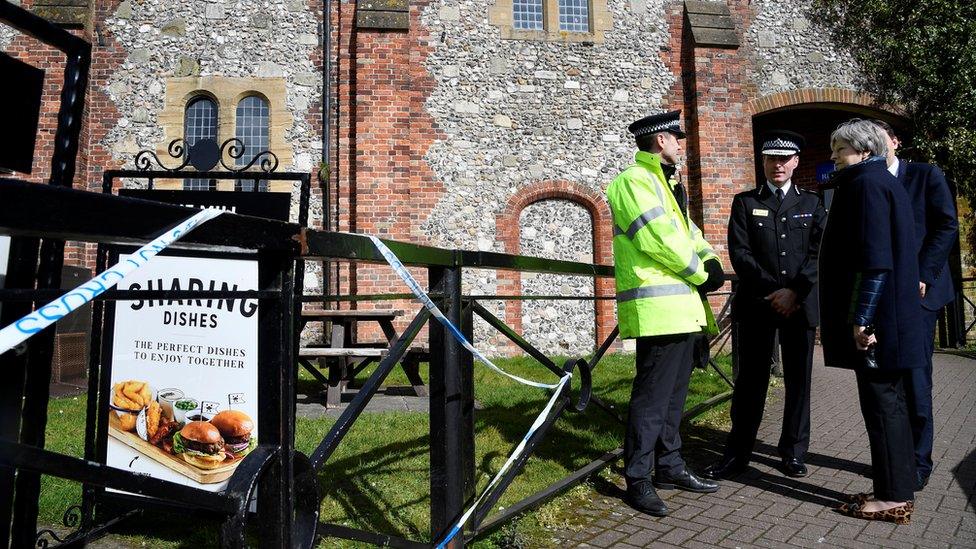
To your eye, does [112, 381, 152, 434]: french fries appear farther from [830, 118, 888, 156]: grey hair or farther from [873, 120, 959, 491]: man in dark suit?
[873, 120, 959, 491]: man in dark suit

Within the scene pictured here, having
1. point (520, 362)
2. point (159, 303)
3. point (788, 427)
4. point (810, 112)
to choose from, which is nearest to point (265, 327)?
point (159, 303)

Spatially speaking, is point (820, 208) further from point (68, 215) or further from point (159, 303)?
point (68, 215)

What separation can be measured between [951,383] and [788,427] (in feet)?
14.3

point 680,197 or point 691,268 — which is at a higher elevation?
point 680,197

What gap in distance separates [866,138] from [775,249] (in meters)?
0.90

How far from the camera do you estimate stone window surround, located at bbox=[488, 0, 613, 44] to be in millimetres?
10125

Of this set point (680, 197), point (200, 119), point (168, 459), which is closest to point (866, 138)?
point (680, 197)

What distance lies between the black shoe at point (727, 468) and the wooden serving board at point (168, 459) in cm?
265

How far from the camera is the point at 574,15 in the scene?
10.5 m

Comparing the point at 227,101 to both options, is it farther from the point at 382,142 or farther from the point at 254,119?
the point at 382,142

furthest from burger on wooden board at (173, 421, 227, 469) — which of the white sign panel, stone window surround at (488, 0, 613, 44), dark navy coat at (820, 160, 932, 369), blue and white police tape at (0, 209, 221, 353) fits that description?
stone window surround at (488, 0, 613, 44)

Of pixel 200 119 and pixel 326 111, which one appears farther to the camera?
pixel 200 119

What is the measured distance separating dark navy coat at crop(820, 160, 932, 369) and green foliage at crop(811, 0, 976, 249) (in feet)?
29.7

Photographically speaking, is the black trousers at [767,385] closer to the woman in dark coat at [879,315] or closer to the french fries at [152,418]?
the woman in dark coat at [879,315]
